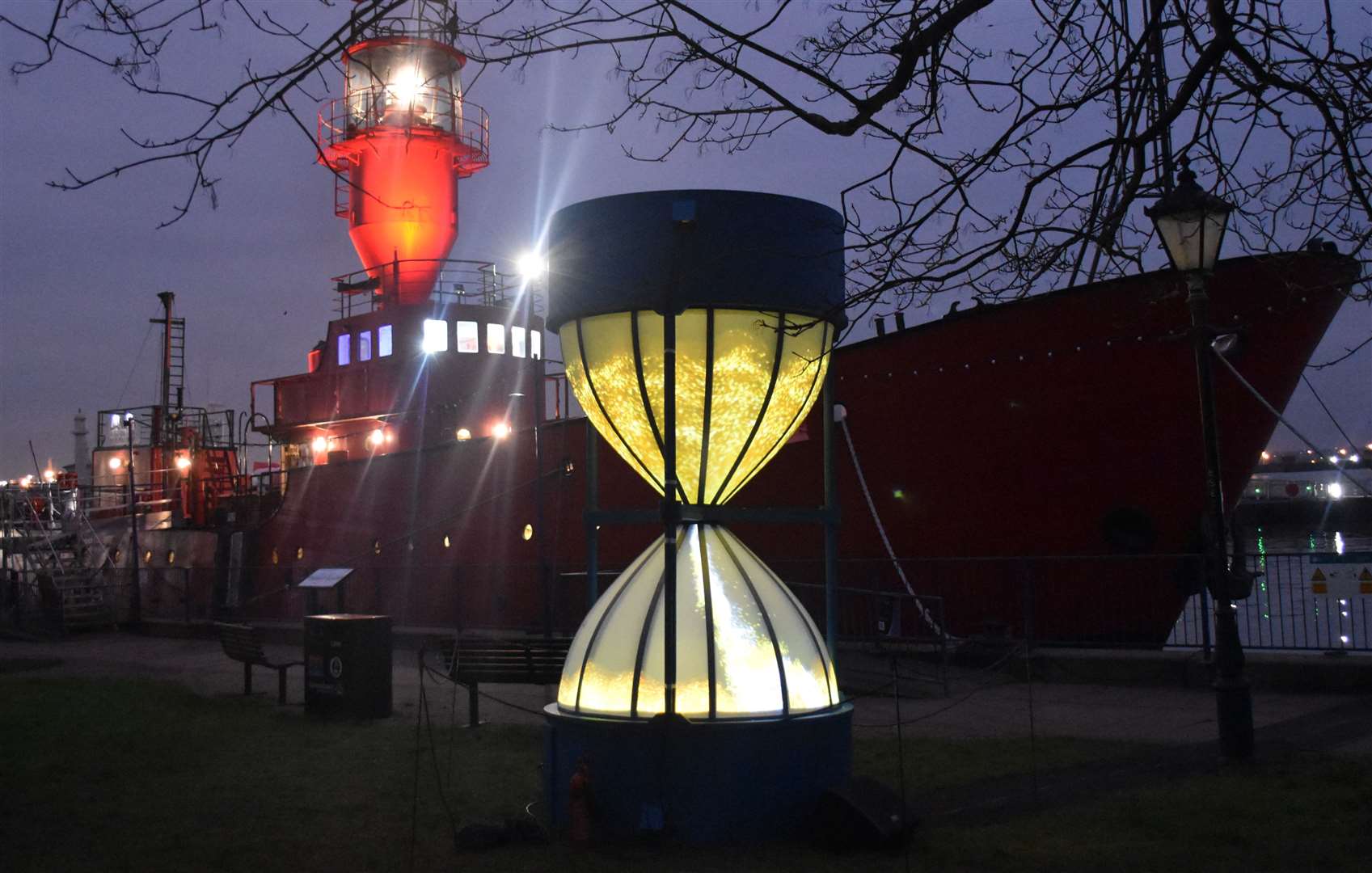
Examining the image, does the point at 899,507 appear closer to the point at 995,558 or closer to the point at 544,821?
the point at 995,558

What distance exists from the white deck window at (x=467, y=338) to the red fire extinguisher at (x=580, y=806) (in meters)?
20.0

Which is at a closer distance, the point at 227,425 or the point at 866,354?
the point at 866,354

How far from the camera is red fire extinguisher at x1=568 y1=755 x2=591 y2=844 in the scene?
6156 mm

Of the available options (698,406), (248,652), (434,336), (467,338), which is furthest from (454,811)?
(467,338)

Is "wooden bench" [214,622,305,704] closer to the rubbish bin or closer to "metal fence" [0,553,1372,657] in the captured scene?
"metal fence" [0,553,1372,657]

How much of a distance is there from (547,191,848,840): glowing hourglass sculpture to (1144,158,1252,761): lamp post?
2.35m

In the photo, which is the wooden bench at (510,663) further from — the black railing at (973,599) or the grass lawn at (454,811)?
the black railing at (973,599)

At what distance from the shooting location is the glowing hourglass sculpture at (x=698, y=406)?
6.22 meters

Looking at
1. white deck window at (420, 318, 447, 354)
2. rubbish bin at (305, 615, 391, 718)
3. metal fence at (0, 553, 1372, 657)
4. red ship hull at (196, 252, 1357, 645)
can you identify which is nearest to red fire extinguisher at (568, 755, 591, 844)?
metal fence at (0, 553, 1372, 657)

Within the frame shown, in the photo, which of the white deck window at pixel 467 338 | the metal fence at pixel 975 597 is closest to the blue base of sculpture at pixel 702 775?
the metal fence at pixel 975 597

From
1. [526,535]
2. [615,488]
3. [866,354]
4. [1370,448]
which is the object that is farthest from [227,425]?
[1370,448]

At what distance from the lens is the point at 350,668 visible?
37.4 ft

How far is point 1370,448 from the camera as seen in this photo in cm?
1534

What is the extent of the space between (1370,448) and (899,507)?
19.4 ft
